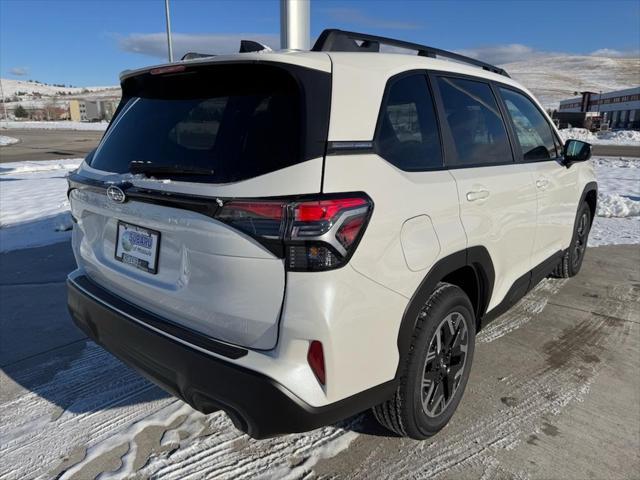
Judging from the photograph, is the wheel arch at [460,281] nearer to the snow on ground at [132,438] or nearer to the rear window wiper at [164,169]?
the snow on ground at [132,438]

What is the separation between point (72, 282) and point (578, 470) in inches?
108

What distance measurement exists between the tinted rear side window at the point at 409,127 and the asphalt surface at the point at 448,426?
4.72 feet

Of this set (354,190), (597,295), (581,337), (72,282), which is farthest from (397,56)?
(597,295)

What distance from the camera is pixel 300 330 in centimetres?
175

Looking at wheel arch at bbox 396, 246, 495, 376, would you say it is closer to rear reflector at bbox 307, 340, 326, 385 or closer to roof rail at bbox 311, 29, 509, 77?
rear reflector at bbox 307, 340, 326, 385

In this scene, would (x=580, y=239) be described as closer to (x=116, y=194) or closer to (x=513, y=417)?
(x=513, y=417)

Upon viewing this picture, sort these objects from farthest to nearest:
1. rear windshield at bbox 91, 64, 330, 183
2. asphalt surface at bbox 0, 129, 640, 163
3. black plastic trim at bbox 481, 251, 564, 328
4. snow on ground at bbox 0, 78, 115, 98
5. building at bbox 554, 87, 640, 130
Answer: snow on ground at bbox 0, 78, 115, 98 < building at bbox 554, 87, 640, 130 < asphalt surface at bbox 0, 129, 640, 163 < black plastic trim at bbox 481, 251, 564, 328 < rear windshield at bbox 91, 64, 330, 183

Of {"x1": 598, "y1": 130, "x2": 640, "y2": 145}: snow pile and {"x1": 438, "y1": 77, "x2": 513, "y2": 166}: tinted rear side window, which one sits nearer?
{"x1": 438, "y1": 77, "x2": 513, "y2": 166}: tinted rear side window

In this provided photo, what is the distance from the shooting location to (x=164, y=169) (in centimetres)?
203

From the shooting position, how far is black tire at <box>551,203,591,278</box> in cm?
470

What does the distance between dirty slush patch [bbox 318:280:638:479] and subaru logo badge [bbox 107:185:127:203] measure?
159 cm

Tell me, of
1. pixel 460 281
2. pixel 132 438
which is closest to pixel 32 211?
pixel 132 438

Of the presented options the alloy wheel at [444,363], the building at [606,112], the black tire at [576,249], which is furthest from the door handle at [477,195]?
the building at [606,112]

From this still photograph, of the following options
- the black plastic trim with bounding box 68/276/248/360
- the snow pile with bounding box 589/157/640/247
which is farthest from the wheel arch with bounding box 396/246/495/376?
the snow pile with bounding box 589/157/640/247
